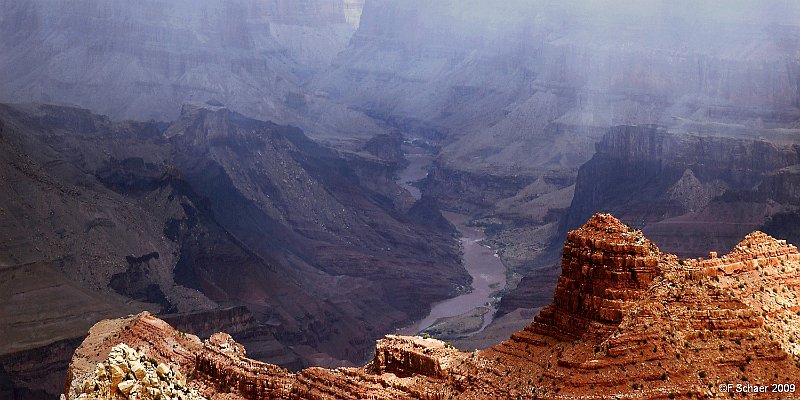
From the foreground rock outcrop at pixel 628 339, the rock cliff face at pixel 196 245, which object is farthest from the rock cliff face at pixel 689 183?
the foreground rock outcrop at pixel 628 339

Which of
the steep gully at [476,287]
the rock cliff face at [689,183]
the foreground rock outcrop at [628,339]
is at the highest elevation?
the foreground rock outcrop at [628,339]

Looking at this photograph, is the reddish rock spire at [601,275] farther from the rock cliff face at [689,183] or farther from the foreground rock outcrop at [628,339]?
the rock cliff face at [689,183]

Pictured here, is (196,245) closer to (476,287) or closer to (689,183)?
(476,287)

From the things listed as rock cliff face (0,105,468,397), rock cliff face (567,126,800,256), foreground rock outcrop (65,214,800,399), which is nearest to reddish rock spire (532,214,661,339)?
foreground rock outcrop (65,214,800,399)

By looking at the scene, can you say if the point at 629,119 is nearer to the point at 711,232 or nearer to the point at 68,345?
the point at 711,232

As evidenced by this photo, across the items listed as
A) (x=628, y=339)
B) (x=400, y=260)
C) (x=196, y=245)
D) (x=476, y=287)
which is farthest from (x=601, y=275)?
(x=400, y=260)

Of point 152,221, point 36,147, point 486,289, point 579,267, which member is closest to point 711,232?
point 486,289
